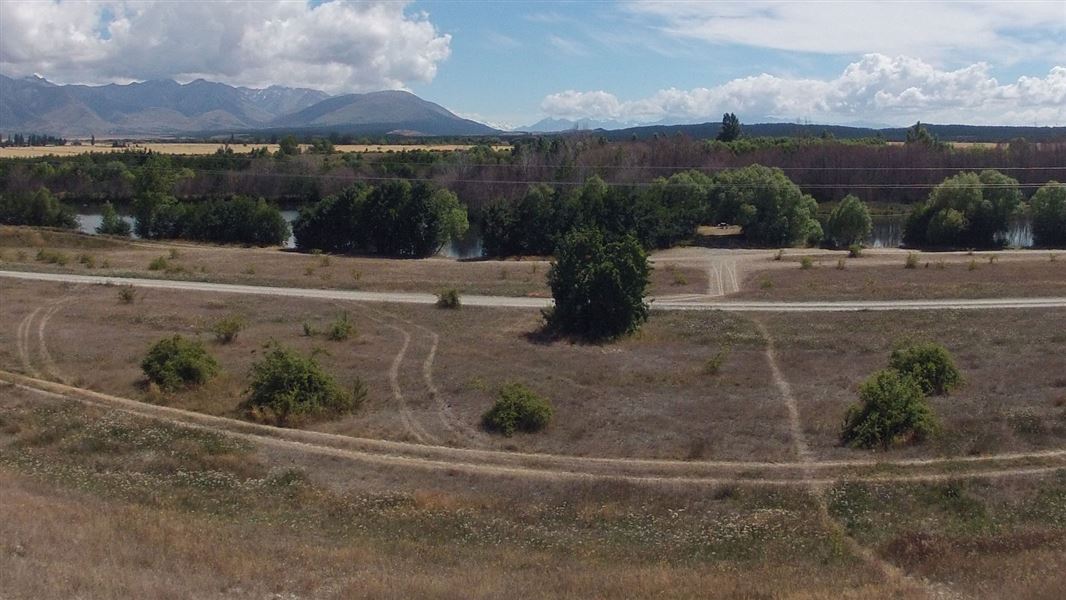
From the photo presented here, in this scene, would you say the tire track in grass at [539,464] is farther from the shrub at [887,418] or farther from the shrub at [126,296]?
the shrub at [126,296]

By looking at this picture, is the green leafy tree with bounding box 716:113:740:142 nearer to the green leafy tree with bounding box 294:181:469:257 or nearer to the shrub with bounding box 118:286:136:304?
the green leafy tree with bounding box 294:181:469:257

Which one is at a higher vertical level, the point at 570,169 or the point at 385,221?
the point at 570,169

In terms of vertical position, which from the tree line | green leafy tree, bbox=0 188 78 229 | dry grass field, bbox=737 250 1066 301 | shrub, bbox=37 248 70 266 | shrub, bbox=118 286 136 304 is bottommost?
dry grass field, bbox=737 250 1066 301

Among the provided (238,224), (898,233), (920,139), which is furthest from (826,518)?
(920,139)

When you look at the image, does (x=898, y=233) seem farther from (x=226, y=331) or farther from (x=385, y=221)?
(x=226, y=331)

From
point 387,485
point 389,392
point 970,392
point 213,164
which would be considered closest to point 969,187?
point 970,392

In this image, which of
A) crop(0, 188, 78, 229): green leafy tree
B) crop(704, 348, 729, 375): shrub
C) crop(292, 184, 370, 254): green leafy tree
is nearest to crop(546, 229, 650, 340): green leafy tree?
crop(704, 348, 729, 375): shrub
